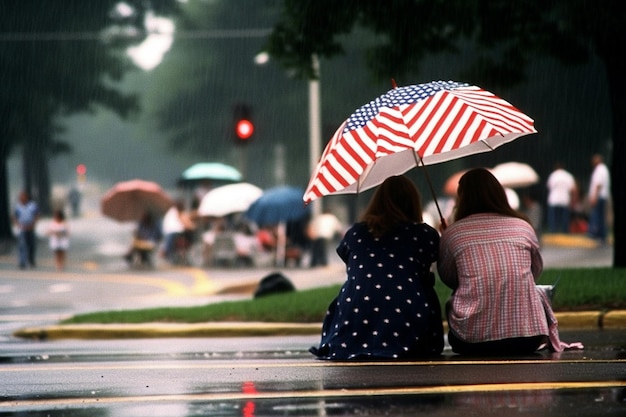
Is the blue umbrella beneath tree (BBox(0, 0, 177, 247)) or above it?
beneath

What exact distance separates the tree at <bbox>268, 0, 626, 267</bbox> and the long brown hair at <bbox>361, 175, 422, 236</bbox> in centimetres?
695

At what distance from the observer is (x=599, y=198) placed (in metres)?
26.7

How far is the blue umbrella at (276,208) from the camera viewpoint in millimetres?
29969

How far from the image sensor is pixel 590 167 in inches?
1807

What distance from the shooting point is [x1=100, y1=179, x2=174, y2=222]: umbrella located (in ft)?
117

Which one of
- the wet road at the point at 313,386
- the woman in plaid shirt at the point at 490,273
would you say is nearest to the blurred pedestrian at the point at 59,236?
the wet road at the point at 313,386

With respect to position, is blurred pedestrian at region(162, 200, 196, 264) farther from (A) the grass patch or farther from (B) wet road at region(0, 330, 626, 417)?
(B) wet road at region(0, 330, 626, 417)

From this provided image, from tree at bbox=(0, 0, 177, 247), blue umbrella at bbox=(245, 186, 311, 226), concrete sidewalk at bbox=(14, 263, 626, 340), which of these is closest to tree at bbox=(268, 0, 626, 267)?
concrete sidewalk at bbox=(14, 263, 626, 340)

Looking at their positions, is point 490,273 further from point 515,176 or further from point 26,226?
point 26,226

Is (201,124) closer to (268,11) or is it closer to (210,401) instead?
(268,11)

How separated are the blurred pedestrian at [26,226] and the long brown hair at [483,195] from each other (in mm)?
25005

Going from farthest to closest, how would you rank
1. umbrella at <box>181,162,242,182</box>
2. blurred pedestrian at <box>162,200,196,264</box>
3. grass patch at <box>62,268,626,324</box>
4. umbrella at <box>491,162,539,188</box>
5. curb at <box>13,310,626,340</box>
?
umbrella at <box>181,162,242,182</box>
blurred pedestrian at <box>162,200,196,264</box>
umbrella at <box>491,162,539,188</box>
curb at <box>13,310,626,340</box>
grass patch at <box>62,268,626,324</box>

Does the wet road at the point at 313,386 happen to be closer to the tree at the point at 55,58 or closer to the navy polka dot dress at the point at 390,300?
the navy polka dot dress at the point at 390,300

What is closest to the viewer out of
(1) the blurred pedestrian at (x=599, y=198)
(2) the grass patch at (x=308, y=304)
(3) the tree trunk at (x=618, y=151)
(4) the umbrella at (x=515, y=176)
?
(2) the grass patch at (x=308, y=304)
